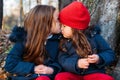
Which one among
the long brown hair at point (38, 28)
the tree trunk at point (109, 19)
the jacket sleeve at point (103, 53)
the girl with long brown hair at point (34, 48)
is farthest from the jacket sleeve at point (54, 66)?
the tree trunk at point (109, 19)

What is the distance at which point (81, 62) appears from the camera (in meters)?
4.69

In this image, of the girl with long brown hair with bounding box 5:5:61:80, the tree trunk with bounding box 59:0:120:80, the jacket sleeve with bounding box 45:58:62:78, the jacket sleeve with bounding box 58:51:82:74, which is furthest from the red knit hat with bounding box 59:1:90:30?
the tree trunk with bounding box 59:0:120:80

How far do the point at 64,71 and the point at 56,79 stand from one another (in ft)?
0.88

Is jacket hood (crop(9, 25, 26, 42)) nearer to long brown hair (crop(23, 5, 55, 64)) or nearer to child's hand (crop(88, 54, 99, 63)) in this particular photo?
long brown hair (crop(23, 5, 55, 64))

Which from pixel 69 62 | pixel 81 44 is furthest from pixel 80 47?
pixel 69 62

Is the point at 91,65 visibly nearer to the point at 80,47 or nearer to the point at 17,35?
the point at 80,47

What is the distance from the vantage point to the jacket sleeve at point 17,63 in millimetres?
4770

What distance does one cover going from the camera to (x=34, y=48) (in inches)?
190

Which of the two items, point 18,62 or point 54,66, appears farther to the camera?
point 54,66

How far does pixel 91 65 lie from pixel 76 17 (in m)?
0.65

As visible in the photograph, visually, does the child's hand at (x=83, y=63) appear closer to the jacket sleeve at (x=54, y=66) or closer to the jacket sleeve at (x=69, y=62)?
the jacket sleeve at (x=69, y=62)

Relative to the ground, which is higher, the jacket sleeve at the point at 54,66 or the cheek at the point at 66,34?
the cheek at the point at 66,34

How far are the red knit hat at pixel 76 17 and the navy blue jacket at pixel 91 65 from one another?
203mm

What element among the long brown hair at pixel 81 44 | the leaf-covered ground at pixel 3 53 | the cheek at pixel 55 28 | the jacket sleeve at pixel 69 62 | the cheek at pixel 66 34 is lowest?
the leaf-covered ground at pixel 3 53
